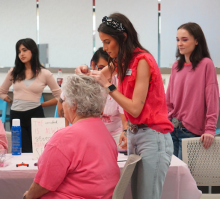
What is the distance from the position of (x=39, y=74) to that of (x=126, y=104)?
74.9 inches

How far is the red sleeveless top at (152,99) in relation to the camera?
1304 millimetres

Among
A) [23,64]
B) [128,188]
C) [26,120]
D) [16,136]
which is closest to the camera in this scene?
[128,188]

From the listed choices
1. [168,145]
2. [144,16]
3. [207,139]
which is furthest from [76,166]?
[144,16]

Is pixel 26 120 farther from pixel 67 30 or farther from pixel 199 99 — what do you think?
pixel 67 30

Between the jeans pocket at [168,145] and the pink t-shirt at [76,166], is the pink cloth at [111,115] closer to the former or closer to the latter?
the jeans pocket at [168,145]

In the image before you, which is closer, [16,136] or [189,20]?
[16,136]

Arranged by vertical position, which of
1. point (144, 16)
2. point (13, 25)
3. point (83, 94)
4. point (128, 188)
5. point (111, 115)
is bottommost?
point (128, 188)

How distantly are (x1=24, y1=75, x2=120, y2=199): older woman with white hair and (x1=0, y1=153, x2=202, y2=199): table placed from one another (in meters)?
0.39

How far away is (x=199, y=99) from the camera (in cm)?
211

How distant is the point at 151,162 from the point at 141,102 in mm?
281

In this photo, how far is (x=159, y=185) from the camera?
4.37ft

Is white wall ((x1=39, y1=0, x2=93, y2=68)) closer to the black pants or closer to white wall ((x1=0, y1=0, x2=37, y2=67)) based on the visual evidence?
white wall ((x1=0, y1=0, x2=37, y2=67))

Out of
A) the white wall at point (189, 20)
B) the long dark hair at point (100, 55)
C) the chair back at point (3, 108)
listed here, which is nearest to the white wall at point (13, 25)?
the chair back at point (3, 108)

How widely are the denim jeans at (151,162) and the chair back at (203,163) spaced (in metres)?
0.78
